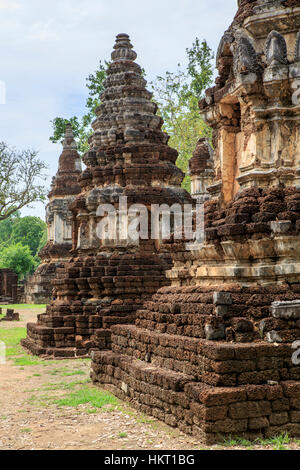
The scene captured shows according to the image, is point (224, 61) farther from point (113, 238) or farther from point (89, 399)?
point (113, 238)

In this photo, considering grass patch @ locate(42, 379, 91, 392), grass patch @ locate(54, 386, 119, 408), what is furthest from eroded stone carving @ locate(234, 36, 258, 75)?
grass patch @ locate(42, 379, 91, 392)

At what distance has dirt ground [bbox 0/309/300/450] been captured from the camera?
597 centimetres

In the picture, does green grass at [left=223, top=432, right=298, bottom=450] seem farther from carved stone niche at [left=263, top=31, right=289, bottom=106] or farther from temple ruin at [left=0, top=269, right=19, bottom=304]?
temple ruin at [left=0, top=269, right=19, bottom=304]

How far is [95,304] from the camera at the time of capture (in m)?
13.3

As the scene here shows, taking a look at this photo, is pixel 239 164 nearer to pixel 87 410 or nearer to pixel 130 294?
pixel 87 410

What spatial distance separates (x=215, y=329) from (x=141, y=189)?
7828mm

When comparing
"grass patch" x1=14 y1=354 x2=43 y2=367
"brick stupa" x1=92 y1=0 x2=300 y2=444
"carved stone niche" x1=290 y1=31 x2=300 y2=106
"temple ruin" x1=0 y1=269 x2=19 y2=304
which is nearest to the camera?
"brick stupa" x1=92 y1=0 x2=300 y2=444

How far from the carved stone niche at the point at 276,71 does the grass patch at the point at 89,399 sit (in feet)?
13.7

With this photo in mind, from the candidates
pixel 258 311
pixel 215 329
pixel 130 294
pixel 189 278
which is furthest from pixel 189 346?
pixel 130 294

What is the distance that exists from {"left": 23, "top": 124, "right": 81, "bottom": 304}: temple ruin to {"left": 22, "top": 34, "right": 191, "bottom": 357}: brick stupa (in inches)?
424

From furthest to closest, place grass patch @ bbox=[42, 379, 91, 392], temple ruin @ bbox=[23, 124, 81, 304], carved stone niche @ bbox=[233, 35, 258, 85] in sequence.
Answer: temple ruin @ bbox=[23, 124, 81, 304], grass patch @ bbox=[42, 379, 91, 392], carved stone niche @ bbox=[233, 35, 258, 85]

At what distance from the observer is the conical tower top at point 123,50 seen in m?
16.3

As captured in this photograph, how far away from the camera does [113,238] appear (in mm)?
13906
